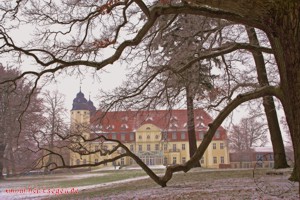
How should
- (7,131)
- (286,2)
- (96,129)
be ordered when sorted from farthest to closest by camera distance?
(7,131) < (96,129) < (286,2)

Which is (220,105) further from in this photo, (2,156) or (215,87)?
(2,156)

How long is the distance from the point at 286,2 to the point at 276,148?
12467 mm

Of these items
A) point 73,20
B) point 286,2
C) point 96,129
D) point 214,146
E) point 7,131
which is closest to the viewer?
point 286,2

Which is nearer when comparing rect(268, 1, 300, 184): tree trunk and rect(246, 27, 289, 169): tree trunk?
rect(268, 1, 300, 184): tree trunk

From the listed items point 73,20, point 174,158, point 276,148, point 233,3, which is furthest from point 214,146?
point 233,3

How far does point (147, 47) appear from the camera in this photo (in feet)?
41.4

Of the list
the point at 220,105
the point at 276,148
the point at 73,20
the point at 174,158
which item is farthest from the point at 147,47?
the point at 174,158

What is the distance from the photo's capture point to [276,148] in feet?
49.9

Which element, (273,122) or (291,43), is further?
(273,122)

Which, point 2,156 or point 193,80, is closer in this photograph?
point 193,80

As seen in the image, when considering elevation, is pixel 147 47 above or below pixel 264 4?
above

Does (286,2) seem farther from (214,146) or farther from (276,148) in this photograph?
(214,146)

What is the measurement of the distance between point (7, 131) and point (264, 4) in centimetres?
3049

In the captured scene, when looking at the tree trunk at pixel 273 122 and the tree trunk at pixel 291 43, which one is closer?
the tree trunk at pixel 291 43
